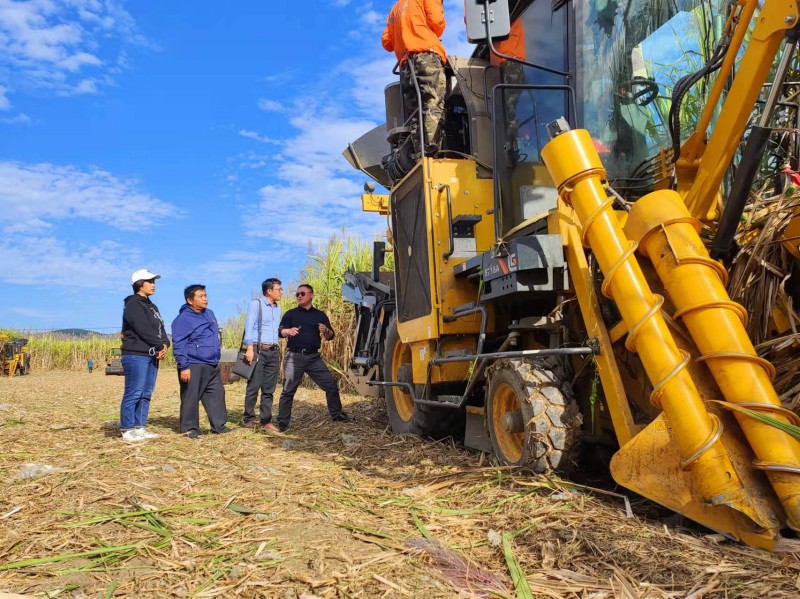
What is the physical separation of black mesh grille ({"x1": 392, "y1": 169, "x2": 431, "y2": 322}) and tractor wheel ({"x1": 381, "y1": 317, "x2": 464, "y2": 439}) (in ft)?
1.79

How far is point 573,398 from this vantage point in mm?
3658

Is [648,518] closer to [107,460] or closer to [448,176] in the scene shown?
[448,176]

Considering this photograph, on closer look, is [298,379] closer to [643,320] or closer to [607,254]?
[607,254]

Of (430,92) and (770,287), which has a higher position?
(430,92)

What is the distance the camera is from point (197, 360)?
22.8 feet

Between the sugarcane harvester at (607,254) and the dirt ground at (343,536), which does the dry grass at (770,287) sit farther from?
the dirt ground at (343,536)

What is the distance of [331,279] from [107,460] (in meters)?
8.15

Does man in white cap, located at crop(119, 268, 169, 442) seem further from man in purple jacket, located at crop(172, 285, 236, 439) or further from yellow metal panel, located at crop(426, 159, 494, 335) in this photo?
yellow metal panel, located at crop(426, 159, 494, 335)

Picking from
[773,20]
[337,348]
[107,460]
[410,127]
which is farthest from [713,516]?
[337,348]

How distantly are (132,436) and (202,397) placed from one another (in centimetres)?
88

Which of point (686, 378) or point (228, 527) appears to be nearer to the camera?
point (686, 378)

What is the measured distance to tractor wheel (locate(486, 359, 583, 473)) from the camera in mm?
3527

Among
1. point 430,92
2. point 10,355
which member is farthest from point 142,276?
point 10,355

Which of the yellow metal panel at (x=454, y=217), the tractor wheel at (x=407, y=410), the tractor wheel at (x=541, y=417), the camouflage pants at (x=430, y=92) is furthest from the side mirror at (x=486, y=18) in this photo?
the tractor wheel at (x=407, y=410)
